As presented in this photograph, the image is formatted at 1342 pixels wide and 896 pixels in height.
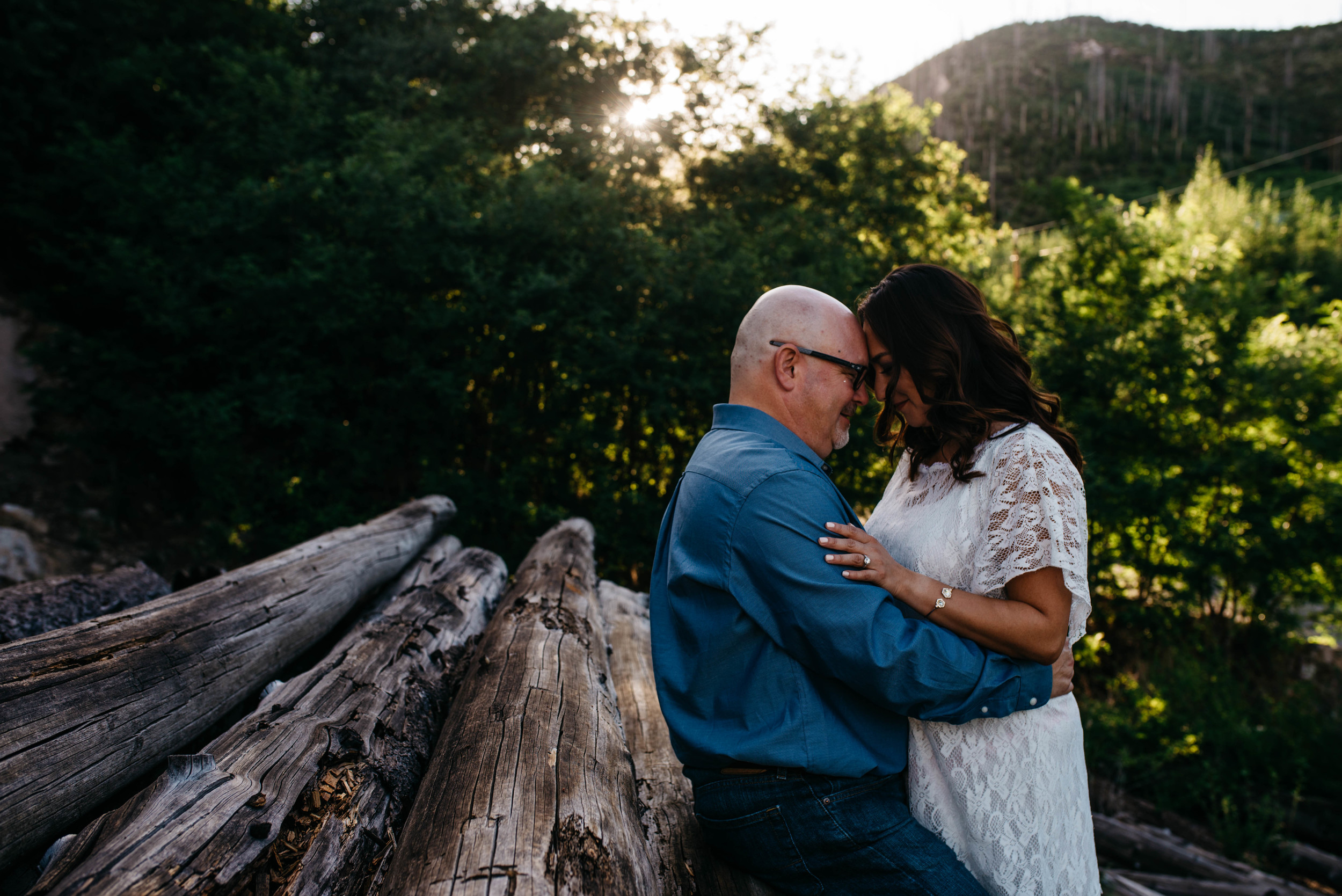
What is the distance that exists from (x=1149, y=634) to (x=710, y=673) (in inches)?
352

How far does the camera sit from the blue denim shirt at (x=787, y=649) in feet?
5.56

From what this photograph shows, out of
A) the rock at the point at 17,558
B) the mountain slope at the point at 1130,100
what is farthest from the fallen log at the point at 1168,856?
the mountain slope at the point at 1130,100

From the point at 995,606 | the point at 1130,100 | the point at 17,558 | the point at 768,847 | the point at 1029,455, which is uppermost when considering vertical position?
the point at 1130,100

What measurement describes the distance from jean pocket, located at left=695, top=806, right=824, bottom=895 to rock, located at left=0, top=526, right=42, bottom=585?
8062 mm

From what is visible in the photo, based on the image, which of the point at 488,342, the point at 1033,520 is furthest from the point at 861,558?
the point at 488,342

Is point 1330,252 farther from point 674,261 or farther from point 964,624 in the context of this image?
point 964,624

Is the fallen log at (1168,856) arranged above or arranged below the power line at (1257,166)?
below

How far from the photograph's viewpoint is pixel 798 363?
7.00ft

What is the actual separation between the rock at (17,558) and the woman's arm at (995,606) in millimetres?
8487

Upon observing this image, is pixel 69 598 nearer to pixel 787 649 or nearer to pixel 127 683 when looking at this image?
pixel 127 683

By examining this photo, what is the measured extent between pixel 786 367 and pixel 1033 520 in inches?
31.3

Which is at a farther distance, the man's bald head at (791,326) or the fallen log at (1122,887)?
the fallen log at (1122,887)

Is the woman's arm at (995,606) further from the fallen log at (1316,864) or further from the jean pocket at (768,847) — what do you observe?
the fallen log at (1316,864)

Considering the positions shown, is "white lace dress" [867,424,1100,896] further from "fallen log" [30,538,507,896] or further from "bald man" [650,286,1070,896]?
"fallen log" [30,538,507,896]
